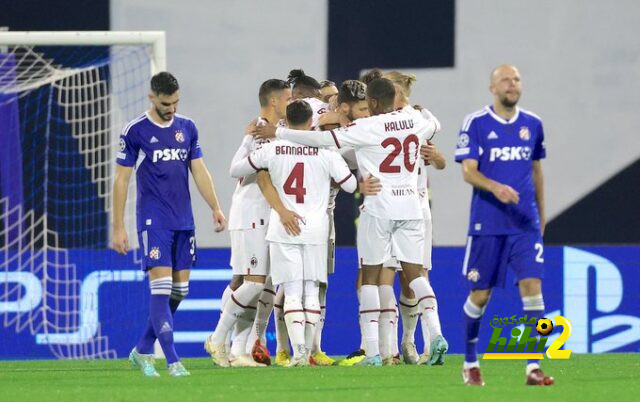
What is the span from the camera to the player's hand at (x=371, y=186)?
9.70 m

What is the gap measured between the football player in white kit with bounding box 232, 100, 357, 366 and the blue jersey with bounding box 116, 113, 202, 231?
749 mm

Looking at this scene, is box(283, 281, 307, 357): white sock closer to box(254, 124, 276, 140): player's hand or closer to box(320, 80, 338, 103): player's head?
box(254, 124, 276, 140): player's hand

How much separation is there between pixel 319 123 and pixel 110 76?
3.85 m

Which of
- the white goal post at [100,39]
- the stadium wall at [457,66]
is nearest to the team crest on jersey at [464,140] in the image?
the white goal post at [100,39]

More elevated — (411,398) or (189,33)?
(189,33)

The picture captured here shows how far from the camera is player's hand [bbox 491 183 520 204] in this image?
7723mm

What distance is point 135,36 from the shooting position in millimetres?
11617

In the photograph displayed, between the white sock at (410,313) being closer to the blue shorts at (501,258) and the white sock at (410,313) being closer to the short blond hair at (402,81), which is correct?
the short blond hair at (402,81)

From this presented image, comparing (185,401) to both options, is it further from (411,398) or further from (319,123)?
(319,123)

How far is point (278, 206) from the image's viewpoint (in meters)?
9.74

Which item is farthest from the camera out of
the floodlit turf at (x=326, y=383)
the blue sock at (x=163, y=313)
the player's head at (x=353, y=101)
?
the player's head at (x=353, y=101)

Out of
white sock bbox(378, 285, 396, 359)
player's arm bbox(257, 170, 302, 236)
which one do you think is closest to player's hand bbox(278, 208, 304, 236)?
player's arm bbox(257, 170, 302, 236)

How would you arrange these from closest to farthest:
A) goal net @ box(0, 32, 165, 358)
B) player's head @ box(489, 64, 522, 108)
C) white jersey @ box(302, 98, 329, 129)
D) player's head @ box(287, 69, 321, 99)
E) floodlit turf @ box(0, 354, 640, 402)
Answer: floodlit turf @ box(0, 354, 640, 402)
player's head @ box(489, 64, 522, 108)
white jersey @ box(302, 98, 329, 129)
player's head @ box(287, 69, 321, 99)
goal net @ box(0, 32, 165, 358)

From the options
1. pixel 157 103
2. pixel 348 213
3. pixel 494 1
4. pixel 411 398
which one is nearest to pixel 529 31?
pixel 494 1
